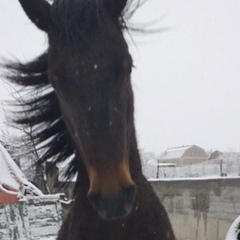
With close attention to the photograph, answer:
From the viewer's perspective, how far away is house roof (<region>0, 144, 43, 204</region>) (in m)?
5.67

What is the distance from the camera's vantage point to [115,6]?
218 cm

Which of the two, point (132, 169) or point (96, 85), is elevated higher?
point (96, 85)

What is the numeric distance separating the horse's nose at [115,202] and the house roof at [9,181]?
164 inches

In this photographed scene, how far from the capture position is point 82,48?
1.95 m

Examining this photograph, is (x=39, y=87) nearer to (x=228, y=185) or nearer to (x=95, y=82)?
(x=95, y=82)

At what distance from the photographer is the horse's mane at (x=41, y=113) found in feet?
8.30

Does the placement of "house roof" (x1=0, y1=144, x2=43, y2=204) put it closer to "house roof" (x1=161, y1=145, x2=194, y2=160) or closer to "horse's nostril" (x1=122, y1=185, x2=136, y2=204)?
"horse's nostril" (x1=122, y1=185, x2=136, y2=204)

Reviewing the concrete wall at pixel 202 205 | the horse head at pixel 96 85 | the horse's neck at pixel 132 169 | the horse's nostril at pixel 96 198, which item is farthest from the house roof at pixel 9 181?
the concrete wall at pixel 202 205

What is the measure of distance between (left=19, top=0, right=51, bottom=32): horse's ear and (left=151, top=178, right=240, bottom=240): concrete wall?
35.6 ft

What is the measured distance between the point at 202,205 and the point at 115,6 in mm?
11773

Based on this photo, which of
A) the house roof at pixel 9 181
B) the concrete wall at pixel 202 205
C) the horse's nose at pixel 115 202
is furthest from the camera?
the concrete wall at pixel 202 205

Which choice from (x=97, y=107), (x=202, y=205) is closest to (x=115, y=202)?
(x=97, y=107)

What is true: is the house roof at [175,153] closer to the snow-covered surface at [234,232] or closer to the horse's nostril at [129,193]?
the snow-covered surface at [234,232]

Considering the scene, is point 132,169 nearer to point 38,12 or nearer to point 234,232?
point 38,12
